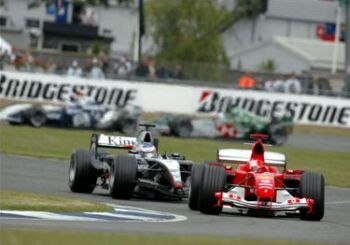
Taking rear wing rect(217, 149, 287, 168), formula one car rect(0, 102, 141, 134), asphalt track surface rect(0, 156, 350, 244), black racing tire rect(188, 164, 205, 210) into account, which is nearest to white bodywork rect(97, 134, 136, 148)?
asphalt track surface rect(0, 156, 350, 244)

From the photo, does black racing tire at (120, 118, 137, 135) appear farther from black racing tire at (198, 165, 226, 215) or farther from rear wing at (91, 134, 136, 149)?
black racing tire at (198, 165, 226, 215)

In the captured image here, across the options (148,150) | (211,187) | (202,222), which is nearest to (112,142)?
(148,150)

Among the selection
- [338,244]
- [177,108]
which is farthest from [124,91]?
[338,244]

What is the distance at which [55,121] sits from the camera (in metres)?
39.1

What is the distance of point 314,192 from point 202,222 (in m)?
2.05

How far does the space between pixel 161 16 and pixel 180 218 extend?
55.2 m

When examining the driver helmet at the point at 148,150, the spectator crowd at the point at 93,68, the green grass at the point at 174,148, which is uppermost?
the spectator crowd at the point at 93,68

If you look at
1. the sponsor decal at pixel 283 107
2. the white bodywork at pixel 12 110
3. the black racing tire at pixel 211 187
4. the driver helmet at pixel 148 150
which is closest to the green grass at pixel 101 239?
the black racing tire at pixel 211 187

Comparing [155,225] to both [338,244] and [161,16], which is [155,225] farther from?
[161,16]

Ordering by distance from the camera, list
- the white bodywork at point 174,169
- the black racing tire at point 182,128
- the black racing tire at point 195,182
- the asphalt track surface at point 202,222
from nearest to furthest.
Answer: the asphalt track surface at point 202,222
the black racing tire at point 195,182
the white bodywork at point 174,169
the black racing tire at point 182,128

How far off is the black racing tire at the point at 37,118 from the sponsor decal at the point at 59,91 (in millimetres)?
5048

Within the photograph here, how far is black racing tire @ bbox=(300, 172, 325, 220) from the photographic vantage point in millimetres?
17219

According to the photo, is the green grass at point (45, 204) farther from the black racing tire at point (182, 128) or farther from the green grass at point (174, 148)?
the black racing tire at point (182, 128)

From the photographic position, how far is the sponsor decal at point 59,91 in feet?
145
